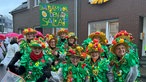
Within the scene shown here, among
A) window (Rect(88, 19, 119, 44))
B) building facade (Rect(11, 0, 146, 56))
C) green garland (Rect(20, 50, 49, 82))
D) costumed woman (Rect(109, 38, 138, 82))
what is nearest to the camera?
costumed woman (Rect(109, 38, 138, 82))

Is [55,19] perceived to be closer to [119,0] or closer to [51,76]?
[119,0]

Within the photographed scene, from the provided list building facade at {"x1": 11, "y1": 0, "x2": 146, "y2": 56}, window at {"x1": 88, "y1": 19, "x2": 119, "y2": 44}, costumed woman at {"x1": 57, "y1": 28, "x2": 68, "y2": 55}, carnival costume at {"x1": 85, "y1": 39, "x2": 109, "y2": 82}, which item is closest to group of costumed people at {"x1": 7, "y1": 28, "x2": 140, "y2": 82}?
carnival costume at {"x1": 85, "y1": 39, "x2": 109, "y2": 82}

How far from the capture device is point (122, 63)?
423 cm

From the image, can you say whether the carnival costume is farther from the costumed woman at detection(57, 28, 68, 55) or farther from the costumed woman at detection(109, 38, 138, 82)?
the costumed woman at detection(57, 28, 68, 55)

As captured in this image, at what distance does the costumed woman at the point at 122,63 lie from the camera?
4.16m

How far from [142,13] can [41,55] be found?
8.01 m

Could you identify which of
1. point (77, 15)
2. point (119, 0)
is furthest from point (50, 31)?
point (119, 0)

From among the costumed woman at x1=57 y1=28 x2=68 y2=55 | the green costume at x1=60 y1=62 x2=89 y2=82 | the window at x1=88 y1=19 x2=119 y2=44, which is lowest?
the green costume at x1=60 y1=62 x2=89 y2=82

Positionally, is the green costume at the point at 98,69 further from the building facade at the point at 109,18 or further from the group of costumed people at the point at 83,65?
the building facade at the point at 109,18

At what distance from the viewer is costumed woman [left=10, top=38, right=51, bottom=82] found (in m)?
4.76

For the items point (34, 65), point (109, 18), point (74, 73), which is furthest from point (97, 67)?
point (109, 18)

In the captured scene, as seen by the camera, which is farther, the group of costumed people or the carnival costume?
the carnival costume

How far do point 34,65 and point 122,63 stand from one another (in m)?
1.51

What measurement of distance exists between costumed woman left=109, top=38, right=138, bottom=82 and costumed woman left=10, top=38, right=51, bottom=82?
1.15 m
